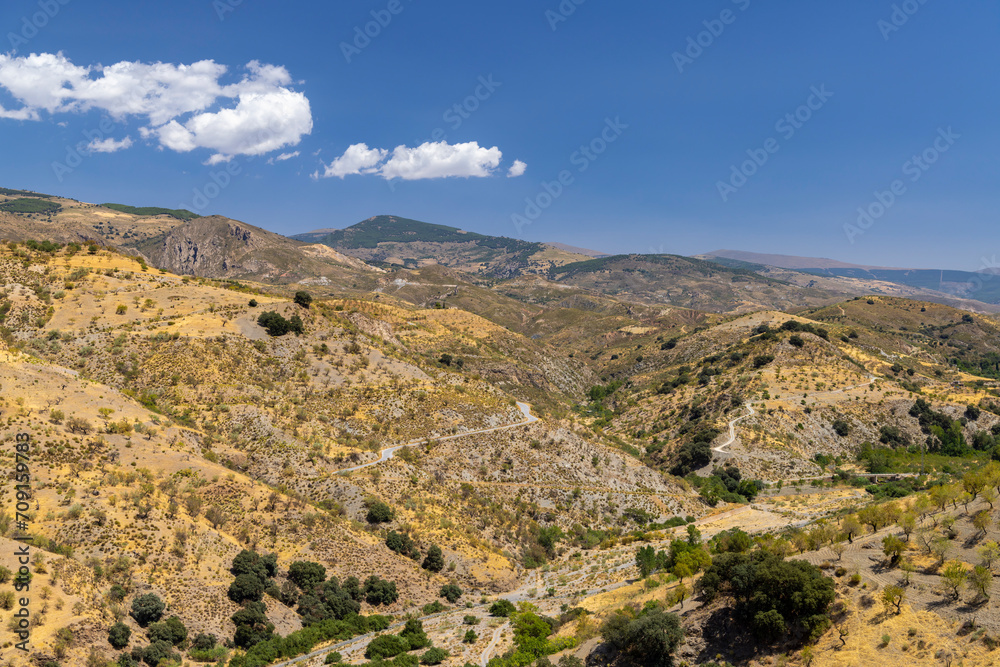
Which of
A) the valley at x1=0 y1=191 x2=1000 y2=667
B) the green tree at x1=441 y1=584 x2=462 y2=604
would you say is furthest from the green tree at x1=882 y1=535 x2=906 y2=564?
the green tree at x1=441 y1=584 x2=462 y2=604

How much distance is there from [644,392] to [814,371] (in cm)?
3796

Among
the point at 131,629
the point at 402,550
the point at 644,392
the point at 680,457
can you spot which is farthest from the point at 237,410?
the point at 644,392

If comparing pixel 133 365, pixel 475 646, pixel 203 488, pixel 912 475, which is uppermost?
pixel 133 365

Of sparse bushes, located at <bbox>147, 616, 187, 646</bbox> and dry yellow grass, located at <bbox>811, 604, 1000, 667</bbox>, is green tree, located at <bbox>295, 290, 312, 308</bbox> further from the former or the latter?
dry yellow grass, located at <bbox>811, 604, 1000, 667</bbox>

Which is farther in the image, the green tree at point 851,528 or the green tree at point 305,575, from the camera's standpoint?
the green tree at point 305,575

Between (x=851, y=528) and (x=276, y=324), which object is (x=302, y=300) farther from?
(x=851, y=528)

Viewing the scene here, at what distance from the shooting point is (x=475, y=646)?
32.4 metres

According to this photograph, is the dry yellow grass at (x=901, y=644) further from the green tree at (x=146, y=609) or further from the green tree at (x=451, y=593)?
the green tree at (x=146, y=609)

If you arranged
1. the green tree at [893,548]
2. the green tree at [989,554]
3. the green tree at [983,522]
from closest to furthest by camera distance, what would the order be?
the green tree at [989,554]
the green tree at [983,522]
the green tree at [893,548]

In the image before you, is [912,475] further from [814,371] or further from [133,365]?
[133,365]

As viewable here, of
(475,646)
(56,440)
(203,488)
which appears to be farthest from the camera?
(203,488)

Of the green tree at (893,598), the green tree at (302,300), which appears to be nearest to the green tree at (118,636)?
the green tree at (893,598)

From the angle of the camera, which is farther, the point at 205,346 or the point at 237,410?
the point at 205,346

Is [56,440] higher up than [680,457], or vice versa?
[56,440]
